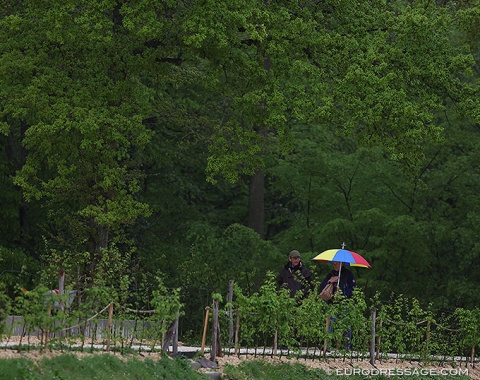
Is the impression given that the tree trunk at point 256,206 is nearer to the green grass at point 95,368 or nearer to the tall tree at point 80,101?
the tall tree at point 80,101

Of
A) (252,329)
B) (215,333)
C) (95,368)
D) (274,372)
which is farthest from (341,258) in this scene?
(95,368)

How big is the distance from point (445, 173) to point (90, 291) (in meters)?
16.8

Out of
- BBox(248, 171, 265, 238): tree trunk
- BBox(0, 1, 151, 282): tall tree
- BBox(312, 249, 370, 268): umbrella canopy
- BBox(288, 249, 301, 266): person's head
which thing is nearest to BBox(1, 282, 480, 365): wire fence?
BBox(312, 249, 370, 268): umbrella canopy

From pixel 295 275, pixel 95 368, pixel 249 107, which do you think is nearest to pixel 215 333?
pixel 95 368

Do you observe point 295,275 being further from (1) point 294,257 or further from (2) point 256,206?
(2) point 256,206

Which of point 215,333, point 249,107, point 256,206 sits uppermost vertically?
point 256,206

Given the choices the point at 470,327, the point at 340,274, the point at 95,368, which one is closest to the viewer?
the point at 95,368

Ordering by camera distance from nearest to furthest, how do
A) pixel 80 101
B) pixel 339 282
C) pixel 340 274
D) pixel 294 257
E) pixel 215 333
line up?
1. pixel 215 333
2. pixel 294 257
3. pixel 339 282
4. pixel 340 274
5. pixel 80 101

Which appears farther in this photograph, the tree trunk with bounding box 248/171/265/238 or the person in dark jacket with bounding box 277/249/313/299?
the tree trunk with bounding box 248/171/265/238

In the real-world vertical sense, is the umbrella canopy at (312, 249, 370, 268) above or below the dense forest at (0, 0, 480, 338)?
below

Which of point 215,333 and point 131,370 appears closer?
point 131,370

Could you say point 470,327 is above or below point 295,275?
below

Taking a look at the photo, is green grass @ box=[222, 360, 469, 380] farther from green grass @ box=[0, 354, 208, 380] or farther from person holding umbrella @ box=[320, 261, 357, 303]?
person holding umbrella @ box=[320, 261, 357, 303]

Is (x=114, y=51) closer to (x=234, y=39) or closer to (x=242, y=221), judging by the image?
(x=234, y=39)
